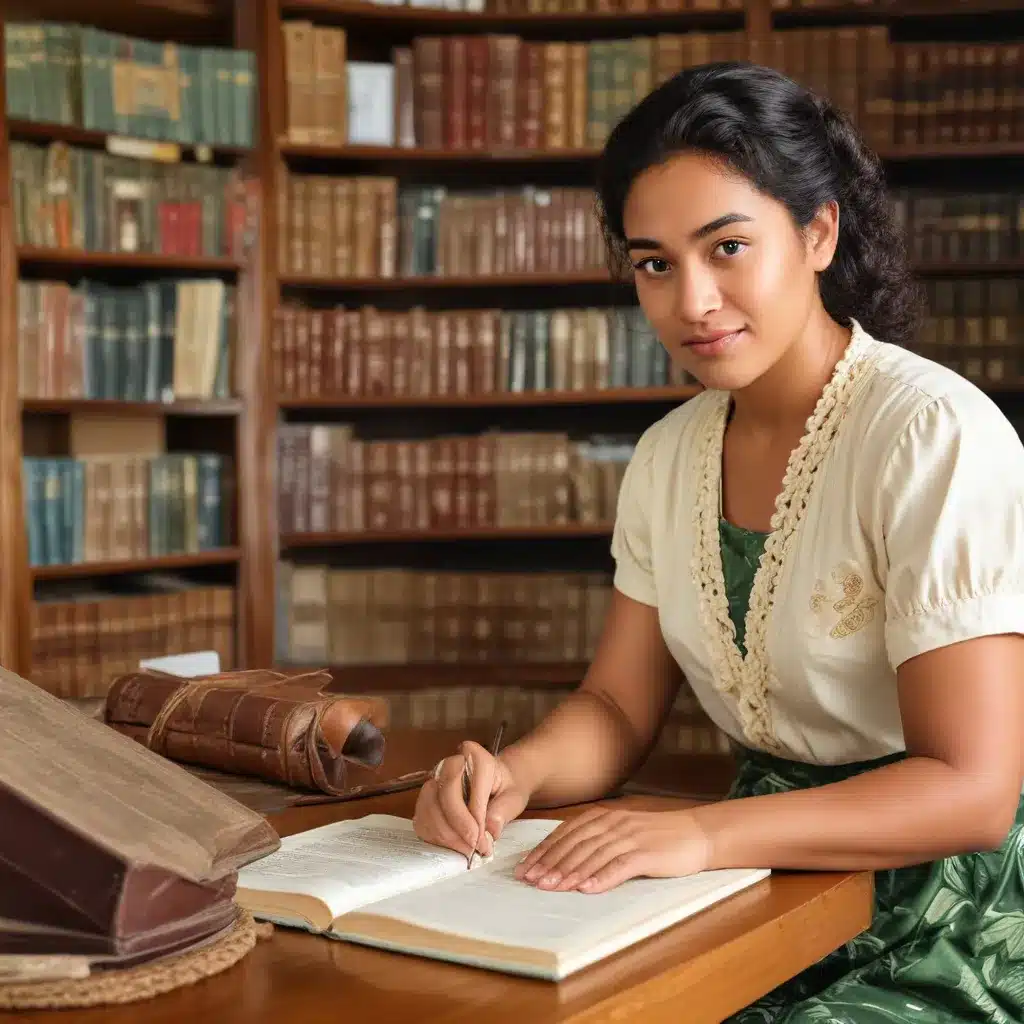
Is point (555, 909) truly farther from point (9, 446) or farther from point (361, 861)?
point (9, 446)

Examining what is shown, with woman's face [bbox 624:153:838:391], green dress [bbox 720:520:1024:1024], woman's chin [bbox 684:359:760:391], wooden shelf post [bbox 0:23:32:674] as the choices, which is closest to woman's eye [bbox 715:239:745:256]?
woman's face [bbox 624:153:838:391]

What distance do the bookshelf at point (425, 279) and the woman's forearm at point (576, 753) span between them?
2365 mm

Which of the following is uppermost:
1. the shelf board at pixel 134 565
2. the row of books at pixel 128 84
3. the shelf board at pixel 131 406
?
the row of books at pixel 128 84

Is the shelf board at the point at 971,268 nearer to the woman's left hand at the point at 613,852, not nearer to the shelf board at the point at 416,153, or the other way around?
the shelf board at the point at 416,153

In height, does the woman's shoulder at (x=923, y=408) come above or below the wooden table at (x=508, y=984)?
above

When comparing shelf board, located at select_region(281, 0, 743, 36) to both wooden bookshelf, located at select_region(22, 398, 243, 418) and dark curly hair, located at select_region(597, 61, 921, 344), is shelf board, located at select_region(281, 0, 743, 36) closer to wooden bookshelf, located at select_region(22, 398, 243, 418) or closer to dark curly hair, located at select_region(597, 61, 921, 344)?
wooden bookshelf, located at select_region(22, 398, 243, 418)

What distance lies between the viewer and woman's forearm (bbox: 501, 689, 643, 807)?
1382 millimetres

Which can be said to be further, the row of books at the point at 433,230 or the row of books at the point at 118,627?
the row of books at the point at 433,230

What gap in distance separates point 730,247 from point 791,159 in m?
0.13

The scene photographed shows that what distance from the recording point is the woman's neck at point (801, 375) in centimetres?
151

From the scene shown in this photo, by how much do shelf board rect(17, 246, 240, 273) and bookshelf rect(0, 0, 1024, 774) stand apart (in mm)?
10

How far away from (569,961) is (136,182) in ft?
10.4

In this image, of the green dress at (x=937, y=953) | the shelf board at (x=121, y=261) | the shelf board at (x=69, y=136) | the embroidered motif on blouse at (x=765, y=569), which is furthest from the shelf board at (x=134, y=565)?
the green dress at (x=937, y=953)

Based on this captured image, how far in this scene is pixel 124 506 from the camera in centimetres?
369
